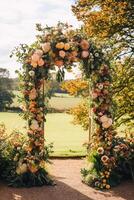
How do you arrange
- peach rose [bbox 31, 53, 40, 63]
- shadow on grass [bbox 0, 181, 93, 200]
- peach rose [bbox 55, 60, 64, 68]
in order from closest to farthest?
1. shadow on grass [bbox 0, 181, 93, 200]
2. peach rose [bbox 31, 53, 40, 63]
3. peach rose [bbox 55, 60, 64, 68]

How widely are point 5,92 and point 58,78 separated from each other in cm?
2826

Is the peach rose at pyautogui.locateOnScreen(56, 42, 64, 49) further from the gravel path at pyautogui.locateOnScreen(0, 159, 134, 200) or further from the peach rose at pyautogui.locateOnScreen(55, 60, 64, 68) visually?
the gravel path at pyautogui.locateOnScreen(0, 159, 134, 200)

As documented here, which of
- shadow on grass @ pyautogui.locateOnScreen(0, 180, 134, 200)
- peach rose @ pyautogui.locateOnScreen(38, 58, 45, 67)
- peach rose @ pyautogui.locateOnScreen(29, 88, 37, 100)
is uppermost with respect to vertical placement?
peach rose @ pyautogui.locateOnScreen(38, 58, 45, 67)

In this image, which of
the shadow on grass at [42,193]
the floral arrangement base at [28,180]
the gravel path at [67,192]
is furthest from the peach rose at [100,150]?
the floral arrangement base at [28,180]

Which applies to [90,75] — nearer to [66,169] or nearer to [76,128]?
[66,169]

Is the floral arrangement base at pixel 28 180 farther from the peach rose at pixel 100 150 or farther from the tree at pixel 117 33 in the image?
the tree at pixel 117 33

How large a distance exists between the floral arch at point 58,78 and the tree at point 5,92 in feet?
85.7

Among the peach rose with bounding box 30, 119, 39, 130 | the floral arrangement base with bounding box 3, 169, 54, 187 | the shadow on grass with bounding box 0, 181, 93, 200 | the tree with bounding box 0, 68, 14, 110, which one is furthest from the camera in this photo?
the tree with bounding box 0, 68, 14, 110

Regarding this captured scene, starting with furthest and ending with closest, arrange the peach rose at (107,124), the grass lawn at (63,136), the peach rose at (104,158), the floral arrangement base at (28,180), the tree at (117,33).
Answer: the grass lawn at (63,136) < the tree at (117,33) < the peach rose at (107,124) < the peach rose at (104,158) < the floral arrangement base at (28,180)

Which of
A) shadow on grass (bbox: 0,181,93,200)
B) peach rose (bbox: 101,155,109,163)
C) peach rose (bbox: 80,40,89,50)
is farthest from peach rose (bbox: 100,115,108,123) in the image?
shadow on grass (bbox: 0,181,93,200)

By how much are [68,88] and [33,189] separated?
22.4 ft

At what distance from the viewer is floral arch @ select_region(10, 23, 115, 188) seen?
11.8 meters

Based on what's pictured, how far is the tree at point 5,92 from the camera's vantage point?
3897 cm

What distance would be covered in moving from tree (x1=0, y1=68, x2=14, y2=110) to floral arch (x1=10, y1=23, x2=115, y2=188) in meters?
26.1
